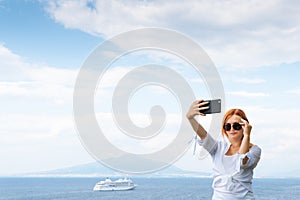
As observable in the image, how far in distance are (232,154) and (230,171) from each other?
11 centimetres

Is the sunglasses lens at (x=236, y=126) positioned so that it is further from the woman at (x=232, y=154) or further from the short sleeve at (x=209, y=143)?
the short sleeve at (x=209, y=143)

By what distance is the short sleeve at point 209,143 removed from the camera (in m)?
2.12

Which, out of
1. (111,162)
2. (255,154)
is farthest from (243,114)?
(111,162)

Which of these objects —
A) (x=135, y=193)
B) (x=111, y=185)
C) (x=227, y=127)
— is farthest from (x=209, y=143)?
(x=111, y=185)

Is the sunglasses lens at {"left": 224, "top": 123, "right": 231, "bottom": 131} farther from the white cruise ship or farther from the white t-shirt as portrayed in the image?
the white cruise ship

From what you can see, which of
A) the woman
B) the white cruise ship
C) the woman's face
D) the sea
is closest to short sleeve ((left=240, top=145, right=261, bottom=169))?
the woman

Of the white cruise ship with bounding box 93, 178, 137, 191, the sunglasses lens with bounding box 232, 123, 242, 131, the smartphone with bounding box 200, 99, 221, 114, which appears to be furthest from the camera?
the white cruise ship with bounding box 93, 178, 137, 191

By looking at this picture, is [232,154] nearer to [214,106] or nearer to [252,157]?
[252,157]

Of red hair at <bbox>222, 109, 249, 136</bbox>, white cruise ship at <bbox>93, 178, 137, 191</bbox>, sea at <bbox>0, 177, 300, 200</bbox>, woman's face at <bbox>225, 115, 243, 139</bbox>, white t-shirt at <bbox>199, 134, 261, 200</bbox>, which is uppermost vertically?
red hair at <bbox>222, 109, 249, 136</bbox>

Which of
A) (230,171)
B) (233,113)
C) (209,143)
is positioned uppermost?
(233,113)

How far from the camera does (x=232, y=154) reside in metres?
2.15

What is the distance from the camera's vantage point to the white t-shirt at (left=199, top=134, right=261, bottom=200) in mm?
2051

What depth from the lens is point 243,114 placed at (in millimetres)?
2148

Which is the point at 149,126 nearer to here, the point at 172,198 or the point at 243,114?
the point at 243,114
